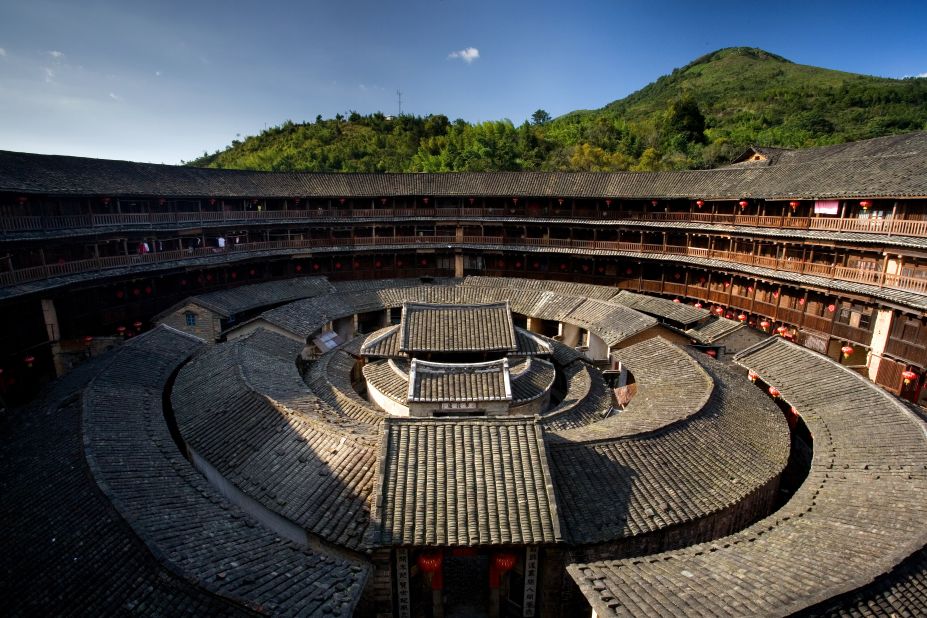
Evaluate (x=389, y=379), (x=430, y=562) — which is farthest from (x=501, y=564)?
(x=389, y=379)

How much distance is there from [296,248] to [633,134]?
59744 millimetres

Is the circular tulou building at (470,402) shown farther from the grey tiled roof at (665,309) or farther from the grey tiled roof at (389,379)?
the grey tiled roof at (665,309)

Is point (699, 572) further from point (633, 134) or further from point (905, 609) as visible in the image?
point (633, 134)

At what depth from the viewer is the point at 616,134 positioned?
79.6m

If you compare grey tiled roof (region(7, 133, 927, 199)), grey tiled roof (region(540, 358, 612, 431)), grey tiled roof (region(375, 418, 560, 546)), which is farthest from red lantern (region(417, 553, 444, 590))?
grey tiled roof (region(7, 133, 927, 199))

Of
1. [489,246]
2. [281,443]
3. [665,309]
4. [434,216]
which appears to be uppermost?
[434,216]

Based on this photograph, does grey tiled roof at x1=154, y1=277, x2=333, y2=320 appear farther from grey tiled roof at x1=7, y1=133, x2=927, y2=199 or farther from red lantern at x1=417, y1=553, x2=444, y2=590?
red lantern at x1=417, y1=553, x2=444, y2=590

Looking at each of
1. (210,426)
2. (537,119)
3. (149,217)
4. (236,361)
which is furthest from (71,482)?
(537,119)

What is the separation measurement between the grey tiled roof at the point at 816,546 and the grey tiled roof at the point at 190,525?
5312 mm

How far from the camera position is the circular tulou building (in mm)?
10766

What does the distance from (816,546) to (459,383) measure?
501 inches

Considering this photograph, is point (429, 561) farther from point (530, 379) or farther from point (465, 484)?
point (530, 379)

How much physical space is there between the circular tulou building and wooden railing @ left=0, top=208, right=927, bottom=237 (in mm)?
226

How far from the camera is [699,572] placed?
10.1m
